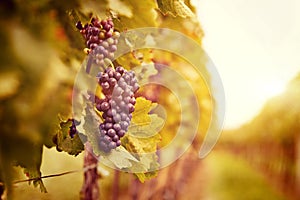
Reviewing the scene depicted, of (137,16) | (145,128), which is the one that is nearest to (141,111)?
(145,128)

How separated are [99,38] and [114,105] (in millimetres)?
73

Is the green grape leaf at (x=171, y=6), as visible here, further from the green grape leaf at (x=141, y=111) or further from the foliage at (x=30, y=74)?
the foliage at (x=30, y=74)

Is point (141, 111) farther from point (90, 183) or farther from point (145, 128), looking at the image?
point (90, 183)

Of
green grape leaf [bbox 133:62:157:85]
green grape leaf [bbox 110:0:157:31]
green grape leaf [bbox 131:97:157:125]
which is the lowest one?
green grape leaf [bbox 131:97:157:125]

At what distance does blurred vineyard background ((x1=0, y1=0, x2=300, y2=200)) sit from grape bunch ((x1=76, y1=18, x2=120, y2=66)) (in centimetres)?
3

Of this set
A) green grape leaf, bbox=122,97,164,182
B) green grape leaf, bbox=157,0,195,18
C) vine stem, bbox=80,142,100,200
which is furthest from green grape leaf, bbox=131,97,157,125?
vine stem, bbox=80,142,100,200

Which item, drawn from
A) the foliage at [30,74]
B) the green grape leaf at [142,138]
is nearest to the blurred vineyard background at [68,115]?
the foliage at [30,74]

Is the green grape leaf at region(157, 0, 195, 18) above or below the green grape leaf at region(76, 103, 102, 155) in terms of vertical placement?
above

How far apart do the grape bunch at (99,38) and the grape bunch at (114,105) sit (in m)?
0.02

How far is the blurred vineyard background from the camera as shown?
0.64ft

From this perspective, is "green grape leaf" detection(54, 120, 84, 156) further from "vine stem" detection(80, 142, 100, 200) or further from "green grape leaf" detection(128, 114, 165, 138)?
"vine stem" detection(80, 142, 100, 200)

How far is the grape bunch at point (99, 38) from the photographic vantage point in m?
0.48

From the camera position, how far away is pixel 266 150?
5.73 ft

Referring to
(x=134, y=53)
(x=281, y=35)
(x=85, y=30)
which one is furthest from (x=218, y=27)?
(x=85, y=30)
